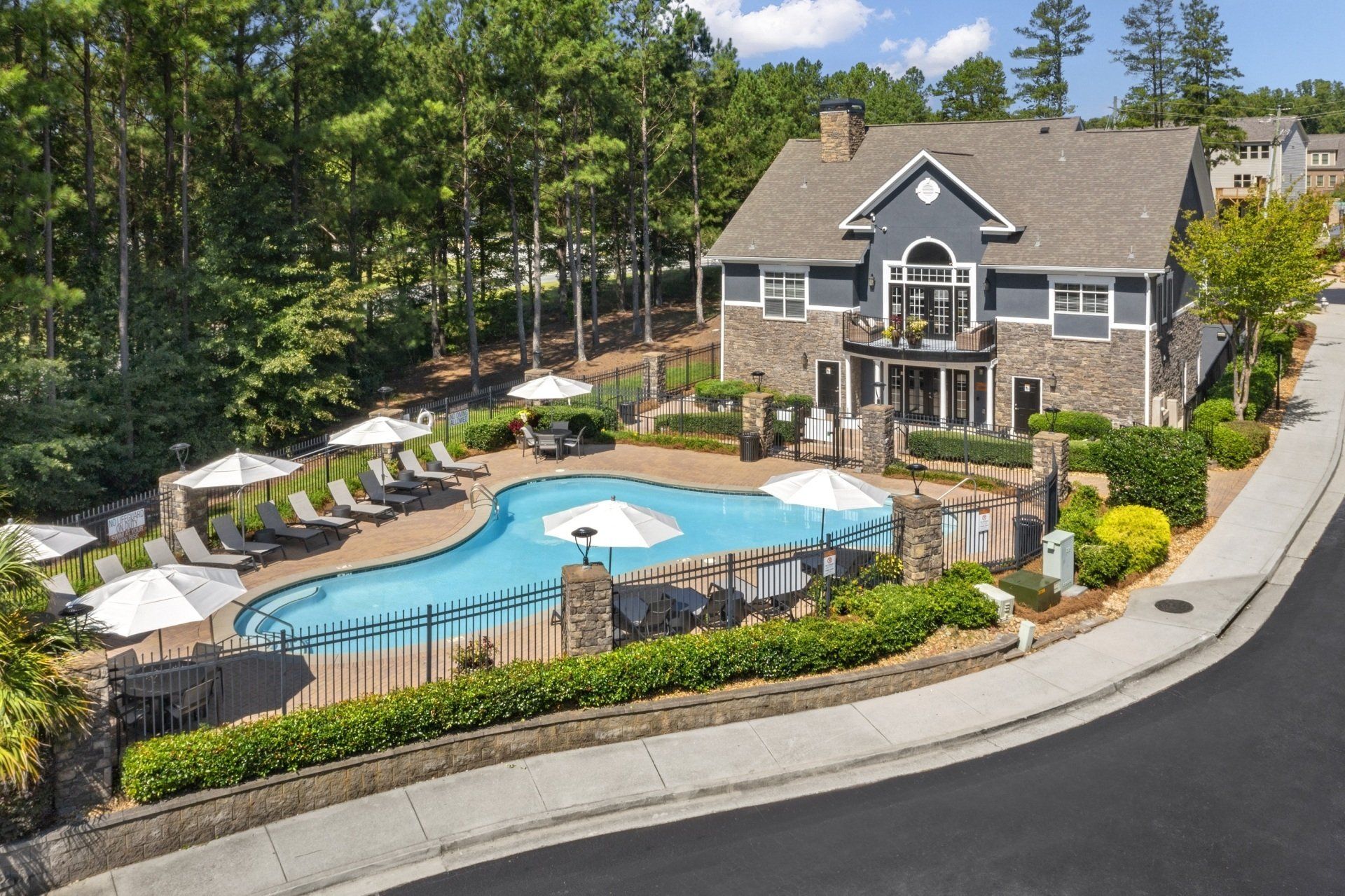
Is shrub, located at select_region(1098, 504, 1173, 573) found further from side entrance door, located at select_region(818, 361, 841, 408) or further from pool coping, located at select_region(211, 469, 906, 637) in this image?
side entrance door, located at select_region(818, 361, 841, 408)

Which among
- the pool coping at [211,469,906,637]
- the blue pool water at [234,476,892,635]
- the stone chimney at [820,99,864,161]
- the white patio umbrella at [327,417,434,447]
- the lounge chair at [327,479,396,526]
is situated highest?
the stone chimney at [820,99,864,161]

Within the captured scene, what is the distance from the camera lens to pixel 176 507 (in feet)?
70.9

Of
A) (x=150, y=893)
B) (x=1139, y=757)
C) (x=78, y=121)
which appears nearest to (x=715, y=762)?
(x=1139, y=757)

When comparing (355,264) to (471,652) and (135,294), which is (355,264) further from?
(471,652)

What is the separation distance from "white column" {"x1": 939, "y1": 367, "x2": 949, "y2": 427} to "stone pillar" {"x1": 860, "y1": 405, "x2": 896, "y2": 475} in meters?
7.60

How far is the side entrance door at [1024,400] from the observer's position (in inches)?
1368

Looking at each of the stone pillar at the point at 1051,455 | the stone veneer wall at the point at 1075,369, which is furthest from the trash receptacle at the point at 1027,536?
the stone veneer wall at the point at 1075,369

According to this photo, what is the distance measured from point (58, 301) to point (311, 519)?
1171 centimetres

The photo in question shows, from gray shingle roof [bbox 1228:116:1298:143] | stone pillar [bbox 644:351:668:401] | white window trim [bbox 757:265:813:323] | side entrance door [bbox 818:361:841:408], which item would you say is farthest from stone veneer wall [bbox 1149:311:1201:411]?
gray shingle roof [bbox 1228:116:1298:143]

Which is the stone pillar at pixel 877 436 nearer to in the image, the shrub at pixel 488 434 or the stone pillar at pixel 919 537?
the stone pillar at pixel 919 537

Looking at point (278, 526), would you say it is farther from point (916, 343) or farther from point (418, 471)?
point (916, 343)

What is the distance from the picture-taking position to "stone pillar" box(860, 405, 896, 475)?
95.5 feet

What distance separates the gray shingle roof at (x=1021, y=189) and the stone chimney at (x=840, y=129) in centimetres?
41

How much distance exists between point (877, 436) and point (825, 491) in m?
9.89
